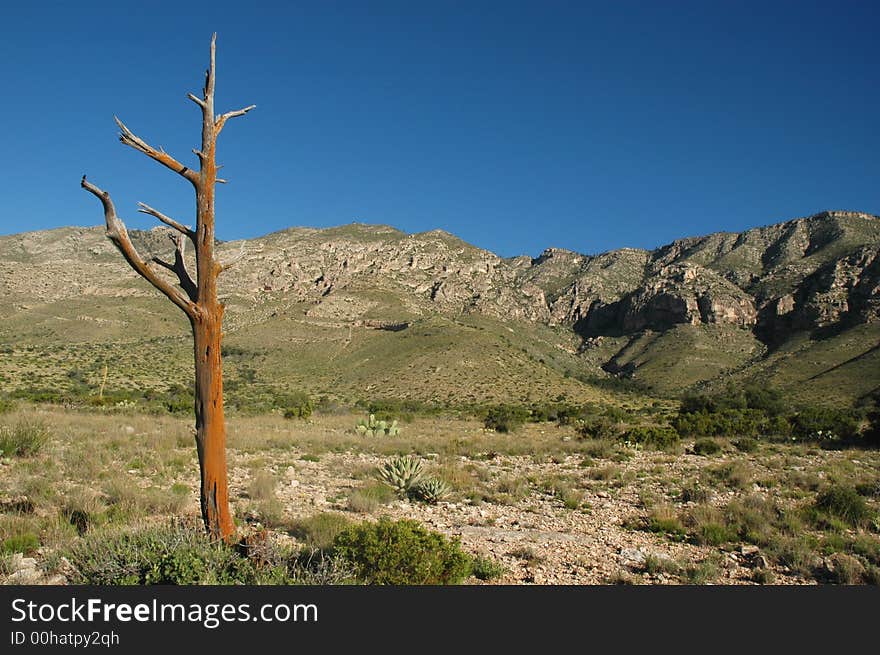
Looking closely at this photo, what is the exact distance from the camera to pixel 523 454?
17469mm

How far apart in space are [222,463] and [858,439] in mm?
24955

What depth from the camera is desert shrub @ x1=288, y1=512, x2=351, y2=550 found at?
6.91m

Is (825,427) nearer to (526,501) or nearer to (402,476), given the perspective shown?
(526,501)

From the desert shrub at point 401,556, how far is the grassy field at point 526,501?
0.88 meters

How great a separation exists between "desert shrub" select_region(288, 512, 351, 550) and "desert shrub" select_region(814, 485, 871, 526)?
28.4ft

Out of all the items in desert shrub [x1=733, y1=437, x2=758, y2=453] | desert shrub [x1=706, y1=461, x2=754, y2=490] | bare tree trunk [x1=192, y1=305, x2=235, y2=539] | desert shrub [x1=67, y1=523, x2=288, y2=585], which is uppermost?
bare tree trunk [x1=192, y1=305, x2=235, y2=539]

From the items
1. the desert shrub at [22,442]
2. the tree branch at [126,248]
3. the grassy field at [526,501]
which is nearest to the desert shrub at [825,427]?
the grassy field at [526,501]

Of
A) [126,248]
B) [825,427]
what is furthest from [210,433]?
[825,427]

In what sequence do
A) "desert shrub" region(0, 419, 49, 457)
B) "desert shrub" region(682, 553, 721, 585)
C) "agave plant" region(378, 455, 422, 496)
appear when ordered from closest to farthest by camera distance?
"desert shrub" region(682, 553, 721, 585) < "agave plant" region(378, 455, 422, 496) < "desert shrub" region(0, 419, 49, 457)

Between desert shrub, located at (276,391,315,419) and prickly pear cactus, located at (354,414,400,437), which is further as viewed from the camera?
desert shrub, located at (276,391,315,419)

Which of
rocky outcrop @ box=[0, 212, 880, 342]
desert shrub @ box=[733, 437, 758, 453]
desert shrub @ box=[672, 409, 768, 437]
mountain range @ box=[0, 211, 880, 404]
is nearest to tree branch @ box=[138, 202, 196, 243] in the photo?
desert shrub @ box=[733, 437, 758, 453]

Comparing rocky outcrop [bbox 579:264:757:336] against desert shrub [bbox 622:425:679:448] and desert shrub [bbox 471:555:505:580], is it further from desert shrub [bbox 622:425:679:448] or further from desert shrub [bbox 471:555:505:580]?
desert shrub [bbox 471:555:505:580]

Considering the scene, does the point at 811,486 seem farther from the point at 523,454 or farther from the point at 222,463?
the point at 222,463

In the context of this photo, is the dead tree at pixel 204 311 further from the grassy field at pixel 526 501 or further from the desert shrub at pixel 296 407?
the desert shrub at pixel 296 407
